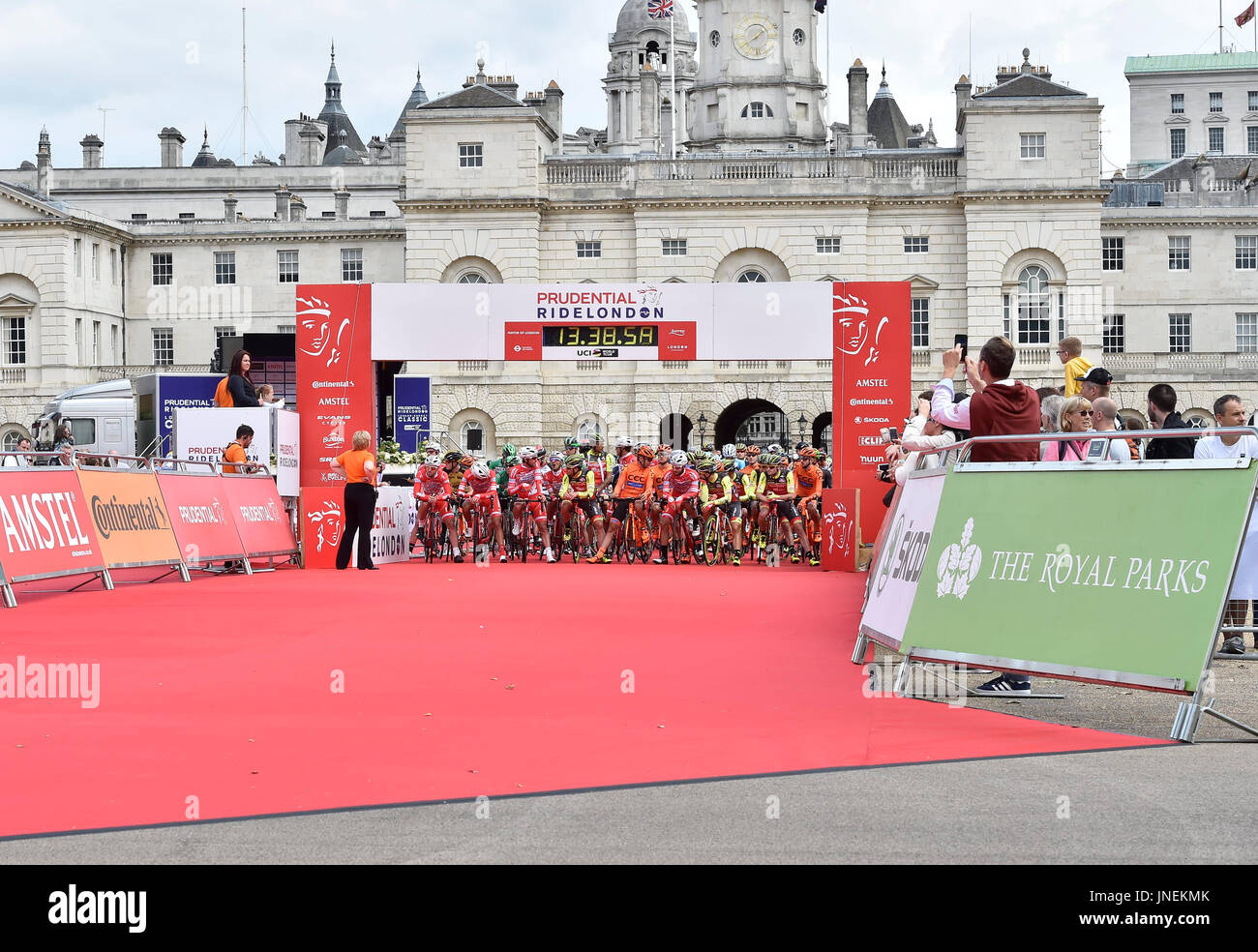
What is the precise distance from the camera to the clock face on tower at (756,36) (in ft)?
240

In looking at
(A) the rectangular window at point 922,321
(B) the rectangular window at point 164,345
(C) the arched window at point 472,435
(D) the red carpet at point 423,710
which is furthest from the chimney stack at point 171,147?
(D) the red carpet at point 423,710

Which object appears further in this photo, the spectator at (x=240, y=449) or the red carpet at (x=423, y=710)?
the spectator at (x=240, y=449)

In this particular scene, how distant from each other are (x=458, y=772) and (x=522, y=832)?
125 centimetres

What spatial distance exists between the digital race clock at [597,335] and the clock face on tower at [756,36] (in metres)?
53.9

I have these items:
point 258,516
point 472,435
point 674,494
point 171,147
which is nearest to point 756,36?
point 472,435

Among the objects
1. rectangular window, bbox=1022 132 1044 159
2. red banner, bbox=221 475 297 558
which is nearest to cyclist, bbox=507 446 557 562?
red banner, bbox=221 475 297 558

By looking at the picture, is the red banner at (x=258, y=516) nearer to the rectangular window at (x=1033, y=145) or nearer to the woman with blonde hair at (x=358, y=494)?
the woman with blonde hair at (x=358, y=494)

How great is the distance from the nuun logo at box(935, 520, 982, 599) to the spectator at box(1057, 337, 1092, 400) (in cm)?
557

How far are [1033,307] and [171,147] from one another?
63.6m

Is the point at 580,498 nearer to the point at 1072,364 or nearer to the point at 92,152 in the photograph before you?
the point at 1072,364

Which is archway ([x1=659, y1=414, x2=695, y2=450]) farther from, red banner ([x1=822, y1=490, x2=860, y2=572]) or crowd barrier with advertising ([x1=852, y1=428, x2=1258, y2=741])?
crowd barrier with advertising ([x1=852, y1=428, x2=1258, y2=741])

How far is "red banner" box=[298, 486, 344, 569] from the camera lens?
882 inches

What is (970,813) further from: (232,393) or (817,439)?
(817,439)

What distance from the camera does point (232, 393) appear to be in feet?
73.6
